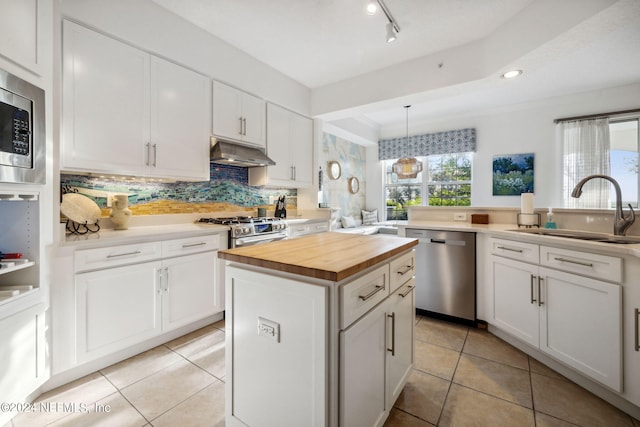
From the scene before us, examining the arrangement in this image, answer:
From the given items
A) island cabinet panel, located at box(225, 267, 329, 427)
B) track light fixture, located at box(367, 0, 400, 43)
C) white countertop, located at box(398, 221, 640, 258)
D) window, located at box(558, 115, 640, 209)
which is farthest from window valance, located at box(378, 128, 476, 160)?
island cabinet panel, located at box(225, 267, 329, 427)

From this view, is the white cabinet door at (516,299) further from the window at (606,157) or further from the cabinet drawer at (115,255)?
the window at (606,157)

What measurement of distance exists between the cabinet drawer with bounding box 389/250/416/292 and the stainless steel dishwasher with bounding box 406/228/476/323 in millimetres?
1145

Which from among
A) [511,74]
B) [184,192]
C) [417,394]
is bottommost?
[417,394]

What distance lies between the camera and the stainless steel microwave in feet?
4.36

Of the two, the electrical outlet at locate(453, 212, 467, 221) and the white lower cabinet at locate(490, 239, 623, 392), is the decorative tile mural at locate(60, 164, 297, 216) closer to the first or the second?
the electrical outlet at locate(453, 212, 467, 221)

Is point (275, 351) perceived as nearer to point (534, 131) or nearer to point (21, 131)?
point (21, 131)

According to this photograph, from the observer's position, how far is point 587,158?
437cm

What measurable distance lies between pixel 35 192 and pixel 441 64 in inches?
140

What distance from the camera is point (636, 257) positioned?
1.45 m

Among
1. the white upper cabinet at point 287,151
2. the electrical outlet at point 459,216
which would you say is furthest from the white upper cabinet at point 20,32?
the electrical outlet at point 459,216

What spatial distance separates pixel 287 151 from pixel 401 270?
267 cm

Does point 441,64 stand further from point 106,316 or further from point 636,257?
point 106,316

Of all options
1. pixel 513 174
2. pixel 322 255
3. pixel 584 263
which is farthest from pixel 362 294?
pixel 513 174

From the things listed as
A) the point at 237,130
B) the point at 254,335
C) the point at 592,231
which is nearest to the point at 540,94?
the point at 592,231
